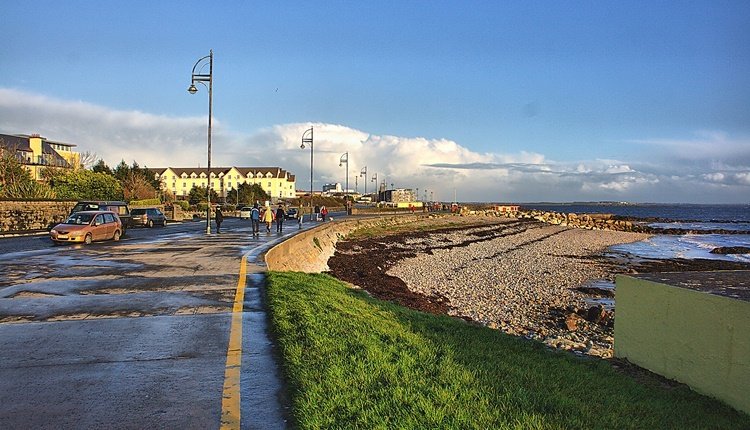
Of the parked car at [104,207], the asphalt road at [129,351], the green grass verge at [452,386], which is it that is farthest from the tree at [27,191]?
the green grass verge at [452,386]

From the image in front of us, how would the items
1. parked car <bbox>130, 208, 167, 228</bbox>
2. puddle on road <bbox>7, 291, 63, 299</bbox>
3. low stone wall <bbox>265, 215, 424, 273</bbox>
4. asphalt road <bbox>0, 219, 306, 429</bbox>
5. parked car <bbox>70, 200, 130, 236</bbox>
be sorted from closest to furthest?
asphalt road <bbox>0, 219, 306, 429</bbox> → puddle on road <bbox>7, 291, 63, 299</bbox> → low stone wall <bbox>265, 215, 424, 273</bbox> → parked car <bbox>70, 200, 130, 236</bbox> → parked car <bbox>130, 208, 167, 228</bbox>

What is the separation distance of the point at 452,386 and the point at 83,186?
1844 inches

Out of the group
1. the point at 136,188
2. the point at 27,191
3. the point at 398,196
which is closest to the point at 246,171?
the point at 398,196

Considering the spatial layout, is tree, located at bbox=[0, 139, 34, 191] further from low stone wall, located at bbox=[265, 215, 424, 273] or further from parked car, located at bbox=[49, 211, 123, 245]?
low stone wall, located at bbox=[265, 215, 424, 273]

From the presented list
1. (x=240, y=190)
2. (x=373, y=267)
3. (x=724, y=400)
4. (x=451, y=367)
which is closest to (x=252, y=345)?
(x=451, y=367)

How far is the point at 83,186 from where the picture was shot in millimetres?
45219

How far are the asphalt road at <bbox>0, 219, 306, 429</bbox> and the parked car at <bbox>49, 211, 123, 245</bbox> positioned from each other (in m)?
9.75

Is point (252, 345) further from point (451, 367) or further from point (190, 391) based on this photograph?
point (451, 367)

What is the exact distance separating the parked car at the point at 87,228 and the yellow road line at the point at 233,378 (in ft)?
55.0

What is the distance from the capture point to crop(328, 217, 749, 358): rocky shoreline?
15009mm

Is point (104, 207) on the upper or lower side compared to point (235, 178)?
lower

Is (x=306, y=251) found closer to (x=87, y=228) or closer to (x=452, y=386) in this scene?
(x=87, y=228)

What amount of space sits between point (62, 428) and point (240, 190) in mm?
104052

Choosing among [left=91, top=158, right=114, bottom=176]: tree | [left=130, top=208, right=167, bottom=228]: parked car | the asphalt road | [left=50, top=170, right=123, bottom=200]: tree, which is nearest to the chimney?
[left=91, top=158, right=114, bottom=176]: tree
